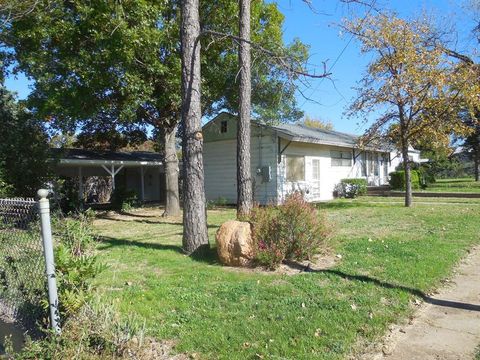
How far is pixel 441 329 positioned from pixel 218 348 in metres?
2.25

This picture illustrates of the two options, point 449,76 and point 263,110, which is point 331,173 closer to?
point 263,110

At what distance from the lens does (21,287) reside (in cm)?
468

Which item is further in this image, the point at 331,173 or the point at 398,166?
the point at 398,166

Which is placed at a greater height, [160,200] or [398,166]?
[398,166]

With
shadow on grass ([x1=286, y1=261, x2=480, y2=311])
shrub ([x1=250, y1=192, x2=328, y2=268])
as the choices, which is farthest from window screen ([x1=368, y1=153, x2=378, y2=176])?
shadow on grass ([x1=286, y1=261, x2=480, y2=311])

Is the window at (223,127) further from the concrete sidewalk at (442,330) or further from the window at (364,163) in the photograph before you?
the concrete sidewalk at (442,330)

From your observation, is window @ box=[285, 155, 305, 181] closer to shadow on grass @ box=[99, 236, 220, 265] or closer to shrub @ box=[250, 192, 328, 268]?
shadow on grass @ box=[99, 236, 220, 265]

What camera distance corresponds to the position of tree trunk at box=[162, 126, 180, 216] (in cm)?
1709

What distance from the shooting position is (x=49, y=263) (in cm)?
372

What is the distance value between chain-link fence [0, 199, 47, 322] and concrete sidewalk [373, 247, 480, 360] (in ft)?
11.0

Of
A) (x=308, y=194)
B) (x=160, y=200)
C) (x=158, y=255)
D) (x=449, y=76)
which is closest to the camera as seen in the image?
(x=158, y=255)

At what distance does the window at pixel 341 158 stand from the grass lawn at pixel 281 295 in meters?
14.3

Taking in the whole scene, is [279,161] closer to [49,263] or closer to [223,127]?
[223,127]

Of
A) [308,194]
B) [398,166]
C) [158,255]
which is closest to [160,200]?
[308,194]
